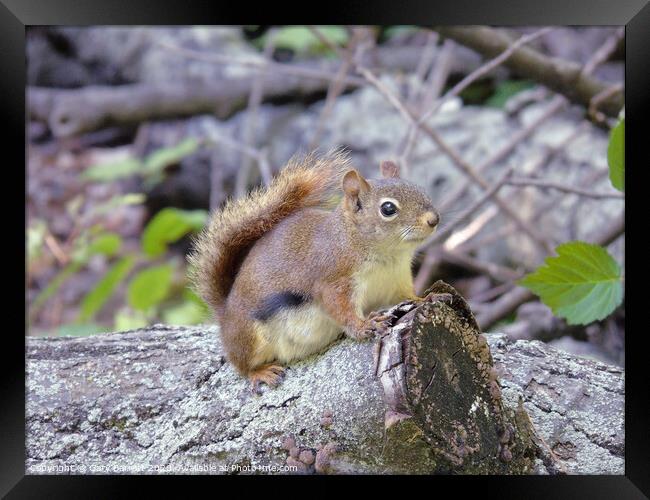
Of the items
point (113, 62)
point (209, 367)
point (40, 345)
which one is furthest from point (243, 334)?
point (113, 62)

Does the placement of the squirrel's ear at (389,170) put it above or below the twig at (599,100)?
below

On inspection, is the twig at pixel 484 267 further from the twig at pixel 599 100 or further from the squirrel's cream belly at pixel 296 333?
the squirrel's cream belly at pixel 296 333

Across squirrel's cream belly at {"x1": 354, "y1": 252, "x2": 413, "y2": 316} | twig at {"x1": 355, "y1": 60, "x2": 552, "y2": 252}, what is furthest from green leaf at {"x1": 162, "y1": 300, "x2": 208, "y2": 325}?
squirrel's cream belly at {"x1": 354, "y1": 252, "x2": 413, "y2": 316}

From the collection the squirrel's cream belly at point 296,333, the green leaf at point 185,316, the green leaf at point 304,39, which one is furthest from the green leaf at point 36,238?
the squirrel's cream belly at point 296,333

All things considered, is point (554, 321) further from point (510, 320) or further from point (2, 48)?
point (2, 48)

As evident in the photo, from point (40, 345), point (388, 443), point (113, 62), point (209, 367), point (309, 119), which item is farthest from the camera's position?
point (113, 62)

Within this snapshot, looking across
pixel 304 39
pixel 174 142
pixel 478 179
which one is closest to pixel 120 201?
pixel 174 142

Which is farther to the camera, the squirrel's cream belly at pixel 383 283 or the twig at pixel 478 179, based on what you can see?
the twig at pixel 478 179
